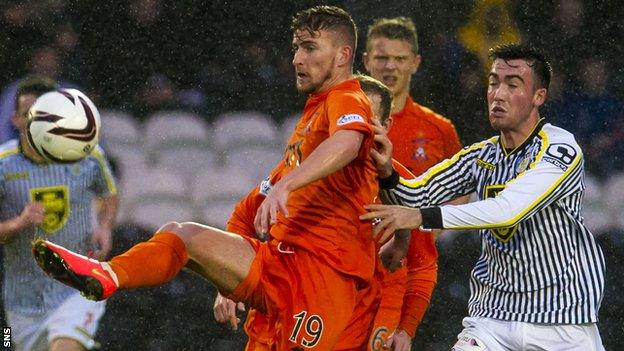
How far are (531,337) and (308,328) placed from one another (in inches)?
32.5

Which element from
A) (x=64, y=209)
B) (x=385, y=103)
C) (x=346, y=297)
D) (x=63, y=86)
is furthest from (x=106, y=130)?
(x=346, y=297)

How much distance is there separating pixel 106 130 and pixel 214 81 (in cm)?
67

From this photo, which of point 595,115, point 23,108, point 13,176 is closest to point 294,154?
point 13,176

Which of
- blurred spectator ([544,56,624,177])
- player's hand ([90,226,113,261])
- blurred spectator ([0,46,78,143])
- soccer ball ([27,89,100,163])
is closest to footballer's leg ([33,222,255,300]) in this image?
soccer ball ([27,89,100,163])

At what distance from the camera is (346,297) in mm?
3898

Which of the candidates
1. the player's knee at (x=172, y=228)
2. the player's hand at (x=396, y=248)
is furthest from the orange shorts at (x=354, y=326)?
the player's knee at (x=172, y=228)

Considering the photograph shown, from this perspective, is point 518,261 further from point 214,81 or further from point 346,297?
point 214,81

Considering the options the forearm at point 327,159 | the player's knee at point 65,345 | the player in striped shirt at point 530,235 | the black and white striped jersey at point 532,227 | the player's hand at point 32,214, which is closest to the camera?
the forearm at point 327,159

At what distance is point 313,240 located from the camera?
3.86 meters

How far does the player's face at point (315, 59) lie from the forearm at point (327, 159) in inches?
18.4

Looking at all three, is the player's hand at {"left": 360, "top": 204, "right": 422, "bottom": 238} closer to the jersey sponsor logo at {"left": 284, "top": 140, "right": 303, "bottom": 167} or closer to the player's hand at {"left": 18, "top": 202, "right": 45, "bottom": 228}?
the jersey sponsor logo at {"left": 284, "top": 140, "right": 303, "bottom": 167}

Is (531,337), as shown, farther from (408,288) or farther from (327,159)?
(327,159)

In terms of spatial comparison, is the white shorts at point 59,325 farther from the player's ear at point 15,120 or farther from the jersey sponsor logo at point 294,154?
the jersey sponsor logo at point 294,154

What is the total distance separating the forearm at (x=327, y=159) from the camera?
3.37 m
